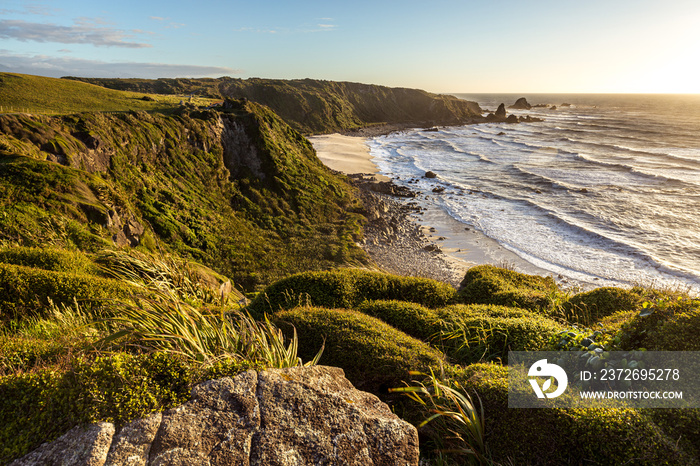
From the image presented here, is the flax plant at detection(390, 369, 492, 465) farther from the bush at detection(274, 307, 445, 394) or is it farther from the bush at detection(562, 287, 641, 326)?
the bush at detection(562, 287, 641, 326)

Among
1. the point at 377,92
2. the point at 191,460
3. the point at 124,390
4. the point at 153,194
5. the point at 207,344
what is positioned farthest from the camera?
the point at 377,92

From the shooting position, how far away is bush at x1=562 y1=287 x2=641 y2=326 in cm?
774

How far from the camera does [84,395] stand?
2631mm

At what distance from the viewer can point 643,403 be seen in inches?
157

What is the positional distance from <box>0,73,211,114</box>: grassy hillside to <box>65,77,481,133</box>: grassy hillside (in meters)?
55.3

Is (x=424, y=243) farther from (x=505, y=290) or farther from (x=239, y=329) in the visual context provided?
(x=239, y=329)

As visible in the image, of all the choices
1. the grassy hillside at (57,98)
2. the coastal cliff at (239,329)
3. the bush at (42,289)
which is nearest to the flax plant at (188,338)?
the coastal cliff at (239,329)

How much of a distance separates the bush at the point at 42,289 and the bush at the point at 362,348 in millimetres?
2854

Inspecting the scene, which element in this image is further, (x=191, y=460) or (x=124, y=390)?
(x=124, y=390)

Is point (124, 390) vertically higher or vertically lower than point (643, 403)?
higher

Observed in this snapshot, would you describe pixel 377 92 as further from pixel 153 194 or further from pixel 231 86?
pixel 153 194

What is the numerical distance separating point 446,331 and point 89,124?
56.2ft

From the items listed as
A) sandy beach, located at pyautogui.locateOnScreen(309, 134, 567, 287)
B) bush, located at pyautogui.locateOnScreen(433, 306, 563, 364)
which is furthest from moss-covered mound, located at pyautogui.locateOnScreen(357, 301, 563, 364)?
sandy beach, located at pyautogui.locateOnScreen(309, 134, 567, 287)

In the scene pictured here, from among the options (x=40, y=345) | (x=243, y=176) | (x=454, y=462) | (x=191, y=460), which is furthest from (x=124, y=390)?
(x=243, y=176)
